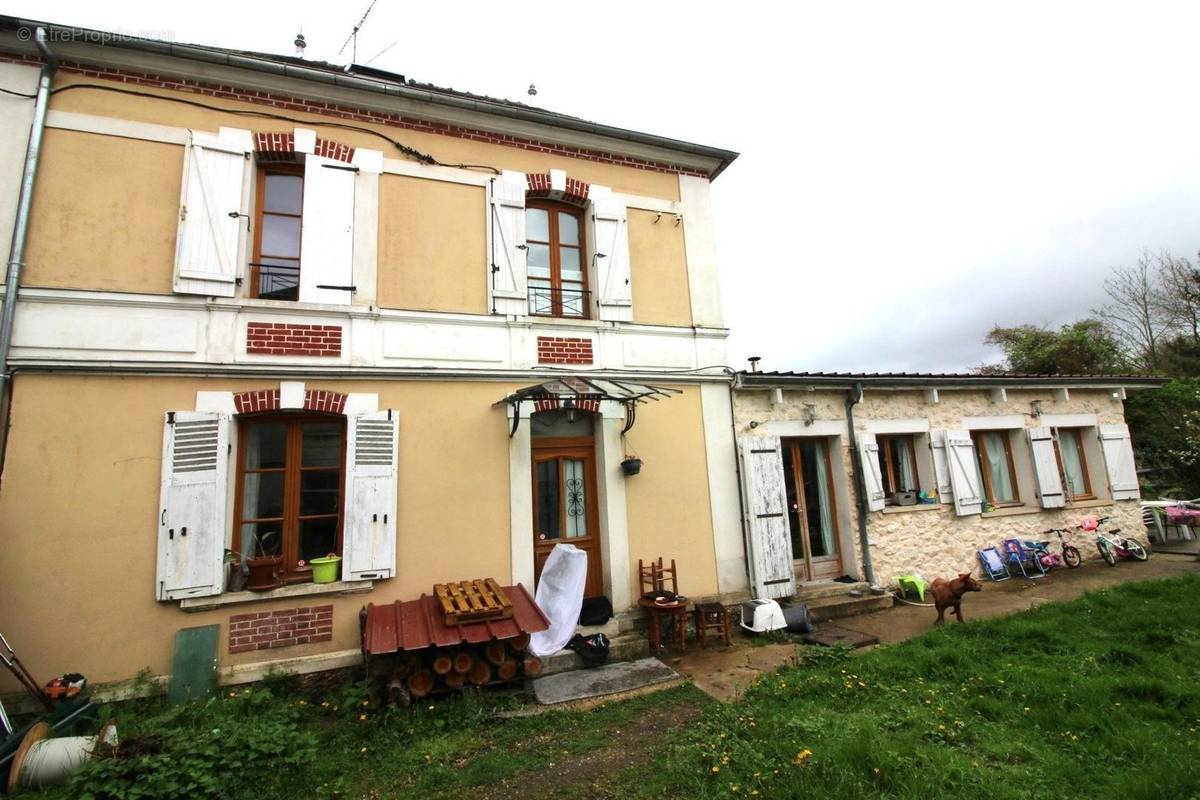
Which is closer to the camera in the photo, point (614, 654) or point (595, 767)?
point (595, 767)

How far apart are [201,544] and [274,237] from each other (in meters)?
3.11

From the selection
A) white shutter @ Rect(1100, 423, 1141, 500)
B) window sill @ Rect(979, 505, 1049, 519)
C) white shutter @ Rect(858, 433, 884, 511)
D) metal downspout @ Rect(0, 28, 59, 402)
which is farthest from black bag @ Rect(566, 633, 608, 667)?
white shutter @ Rect(1100, 423, 1141, 500)

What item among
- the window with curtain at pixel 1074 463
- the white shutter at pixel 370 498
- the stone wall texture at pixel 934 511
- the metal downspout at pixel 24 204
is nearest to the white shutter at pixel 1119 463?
the stone wall texture at pixel 934 511

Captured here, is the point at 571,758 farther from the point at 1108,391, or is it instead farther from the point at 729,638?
the point at 1108,391

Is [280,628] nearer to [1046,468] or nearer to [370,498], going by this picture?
[370,498]

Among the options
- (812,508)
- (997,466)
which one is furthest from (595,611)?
(997,466)

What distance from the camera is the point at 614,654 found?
5402 millimetres

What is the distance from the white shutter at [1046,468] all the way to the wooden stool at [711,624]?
6299mm

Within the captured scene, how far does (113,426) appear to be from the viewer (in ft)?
15.2

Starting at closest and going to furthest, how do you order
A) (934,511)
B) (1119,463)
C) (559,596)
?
(559,596) → (934,511) → (1119,463)

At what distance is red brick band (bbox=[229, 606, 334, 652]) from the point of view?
4.72 meters

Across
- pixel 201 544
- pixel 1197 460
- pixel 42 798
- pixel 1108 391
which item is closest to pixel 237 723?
pixel 42 798

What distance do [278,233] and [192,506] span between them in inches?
112

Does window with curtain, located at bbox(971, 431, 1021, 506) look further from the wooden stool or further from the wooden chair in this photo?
the wooden chair
